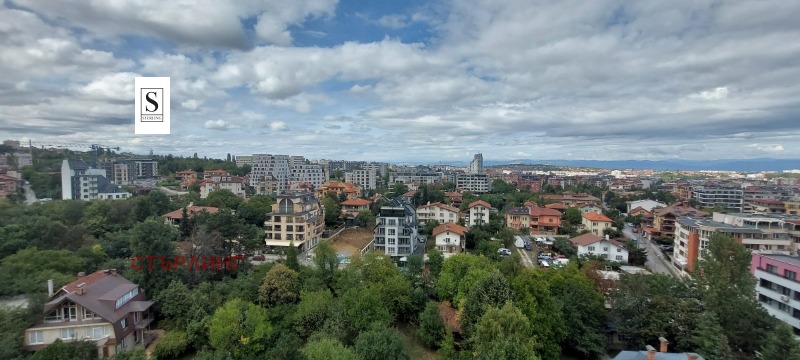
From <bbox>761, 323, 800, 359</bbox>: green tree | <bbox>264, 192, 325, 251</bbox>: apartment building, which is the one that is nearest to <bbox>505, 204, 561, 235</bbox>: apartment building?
<bbox>264, 192, 325, 251</bbox>: apartment building

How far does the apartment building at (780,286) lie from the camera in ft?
43.7

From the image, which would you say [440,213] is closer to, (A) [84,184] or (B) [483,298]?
(B) [483,298]

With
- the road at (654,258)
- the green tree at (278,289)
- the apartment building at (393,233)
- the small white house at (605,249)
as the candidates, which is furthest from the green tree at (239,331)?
the road at (654,258)

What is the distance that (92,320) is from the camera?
36.2 feet

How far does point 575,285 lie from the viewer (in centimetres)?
1286

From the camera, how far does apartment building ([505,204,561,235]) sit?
29.5 metres

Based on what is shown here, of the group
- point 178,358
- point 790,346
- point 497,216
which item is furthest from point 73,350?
point 497,216

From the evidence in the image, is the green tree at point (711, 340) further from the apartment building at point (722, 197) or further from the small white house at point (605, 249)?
the apartment building at point (722, 197)

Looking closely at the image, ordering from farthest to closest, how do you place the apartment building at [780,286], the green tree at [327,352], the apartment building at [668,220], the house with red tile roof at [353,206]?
the house with red tile roof at [353,206], the apartment building at [668,220], the apartment building at [780,286], the green tree at [327,352]

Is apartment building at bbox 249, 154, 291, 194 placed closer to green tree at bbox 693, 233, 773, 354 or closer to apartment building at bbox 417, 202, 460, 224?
apartment building at bbox 417, 202, 460, 224

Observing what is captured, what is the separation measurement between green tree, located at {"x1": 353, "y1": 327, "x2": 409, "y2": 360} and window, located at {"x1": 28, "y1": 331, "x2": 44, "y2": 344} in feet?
30.5

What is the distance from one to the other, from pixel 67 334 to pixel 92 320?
0.71 metres

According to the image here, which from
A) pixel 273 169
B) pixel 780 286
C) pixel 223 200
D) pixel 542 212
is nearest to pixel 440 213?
pixel 542 212

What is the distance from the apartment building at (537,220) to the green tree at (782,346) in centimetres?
2045
